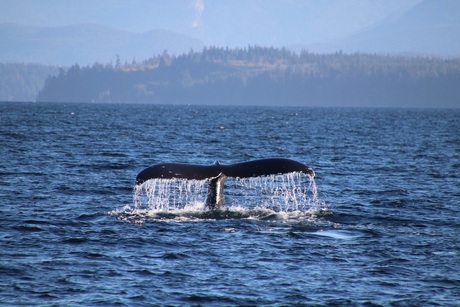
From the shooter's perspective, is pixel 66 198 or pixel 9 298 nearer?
pixel 9 298

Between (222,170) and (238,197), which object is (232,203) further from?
(222,170)

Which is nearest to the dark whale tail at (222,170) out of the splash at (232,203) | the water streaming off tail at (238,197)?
the splash at (232,203)

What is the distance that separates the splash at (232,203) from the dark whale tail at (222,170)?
0.52 feet

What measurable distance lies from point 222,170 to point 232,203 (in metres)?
5.86

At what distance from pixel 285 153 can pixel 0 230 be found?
28886mm

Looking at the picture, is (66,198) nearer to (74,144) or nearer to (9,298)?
(9,298)

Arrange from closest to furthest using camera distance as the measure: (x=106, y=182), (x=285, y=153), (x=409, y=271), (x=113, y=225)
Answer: (x=409, y=271) < (x=113, y=225) < (x=106, y=182) < (x=285, y=153)

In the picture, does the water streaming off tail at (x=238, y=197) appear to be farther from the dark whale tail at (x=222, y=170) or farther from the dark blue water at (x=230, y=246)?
the dark whale tail at (x=222, y=170)

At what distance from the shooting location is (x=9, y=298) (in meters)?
12.8

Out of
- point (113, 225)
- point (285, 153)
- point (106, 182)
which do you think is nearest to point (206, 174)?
point (113, 225)

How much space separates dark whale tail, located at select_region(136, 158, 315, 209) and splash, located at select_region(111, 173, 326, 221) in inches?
6.3

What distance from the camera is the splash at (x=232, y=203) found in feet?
64.7

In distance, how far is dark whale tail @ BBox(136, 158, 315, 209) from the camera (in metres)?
16.0

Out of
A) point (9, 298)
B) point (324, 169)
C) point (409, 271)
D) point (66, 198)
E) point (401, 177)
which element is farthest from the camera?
point (324, 169)
